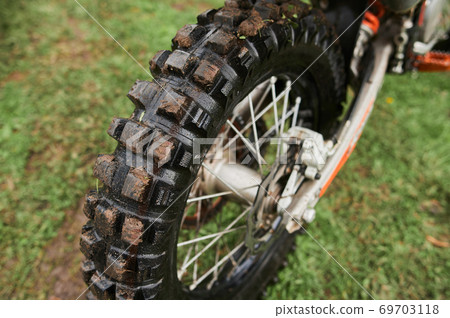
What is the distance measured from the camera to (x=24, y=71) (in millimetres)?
3086

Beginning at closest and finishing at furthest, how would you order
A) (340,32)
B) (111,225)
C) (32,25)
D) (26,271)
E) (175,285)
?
1. (111,225)
2. (175,285)
3. (340,32)
4. (26,271)
5. (32,25)

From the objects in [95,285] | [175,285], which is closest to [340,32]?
[175,285]

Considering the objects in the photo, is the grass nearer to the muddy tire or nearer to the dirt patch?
the dirt patch

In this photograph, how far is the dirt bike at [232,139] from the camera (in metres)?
1.08

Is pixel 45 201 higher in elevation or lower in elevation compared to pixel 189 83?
lower

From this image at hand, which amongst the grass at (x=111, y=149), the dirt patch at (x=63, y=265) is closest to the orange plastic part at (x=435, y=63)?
the grass at (x=111, y=149)

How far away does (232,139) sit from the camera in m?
1.61

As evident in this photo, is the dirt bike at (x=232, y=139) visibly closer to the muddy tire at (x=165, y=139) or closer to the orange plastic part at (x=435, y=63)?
the muddy tire at (x=165, y=139)

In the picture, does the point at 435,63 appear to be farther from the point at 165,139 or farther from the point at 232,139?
the point at 165,139

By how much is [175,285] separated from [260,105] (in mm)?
930

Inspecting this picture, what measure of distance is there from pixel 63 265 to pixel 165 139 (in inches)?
54.2

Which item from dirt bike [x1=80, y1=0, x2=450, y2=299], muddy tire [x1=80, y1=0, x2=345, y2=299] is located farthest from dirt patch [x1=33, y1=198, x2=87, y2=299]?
muddy tire [x1=80, y1=0, x2=345, y2=299]

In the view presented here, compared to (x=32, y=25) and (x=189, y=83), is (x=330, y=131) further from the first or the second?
(x=32, y=25)

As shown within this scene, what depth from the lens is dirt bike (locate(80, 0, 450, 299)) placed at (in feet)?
3.54
